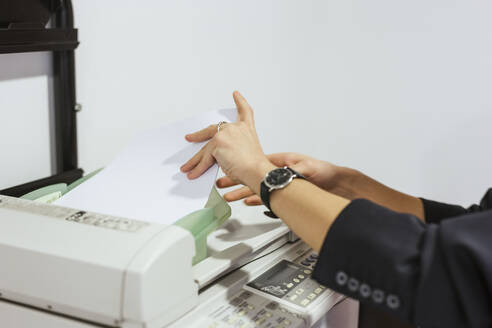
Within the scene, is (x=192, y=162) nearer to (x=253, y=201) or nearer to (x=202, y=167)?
(x=202, y=167)

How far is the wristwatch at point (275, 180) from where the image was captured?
0.77m

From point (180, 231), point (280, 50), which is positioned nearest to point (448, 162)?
point (280, 50)

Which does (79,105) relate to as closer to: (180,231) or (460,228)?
(180,231)

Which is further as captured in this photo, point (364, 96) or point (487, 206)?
point (364, 96)

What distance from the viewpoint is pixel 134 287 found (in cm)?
61

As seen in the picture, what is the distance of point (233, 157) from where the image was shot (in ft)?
2.78

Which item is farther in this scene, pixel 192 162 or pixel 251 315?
pixel 192 162

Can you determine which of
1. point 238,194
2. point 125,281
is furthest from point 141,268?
point 238,194

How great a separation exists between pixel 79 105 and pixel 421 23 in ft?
3.80

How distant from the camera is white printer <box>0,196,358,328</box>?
627 mm

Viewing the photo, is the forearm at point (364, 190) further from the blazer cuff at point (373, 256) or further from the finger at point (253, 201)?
the blazer cuff at point (373, 256)

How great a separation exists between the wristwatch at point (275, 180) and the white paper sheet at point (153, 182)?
96 millimetres

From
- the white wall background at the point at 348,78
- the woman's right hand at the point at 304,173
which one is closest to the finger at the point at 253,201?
the woman's right hand at the point at 304,173

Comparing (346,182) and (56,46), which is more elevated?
(56,46)
